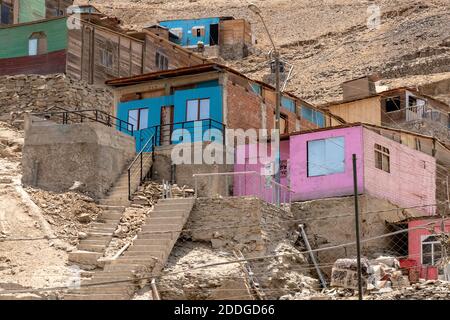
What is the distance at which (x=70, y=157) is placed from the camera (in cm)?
3725

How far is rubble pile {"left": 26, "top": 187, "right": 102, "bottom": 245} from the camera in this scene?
3406cm

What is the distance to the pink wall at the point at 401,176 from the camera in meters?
37.9

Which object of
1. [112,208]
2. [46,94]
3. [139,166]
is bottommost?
[112,208]

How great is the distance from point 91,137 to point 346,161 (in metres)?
8.19

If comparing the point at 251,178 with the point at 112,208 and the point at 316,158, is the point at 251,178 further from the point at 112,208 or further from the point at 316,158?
the point at 112,208

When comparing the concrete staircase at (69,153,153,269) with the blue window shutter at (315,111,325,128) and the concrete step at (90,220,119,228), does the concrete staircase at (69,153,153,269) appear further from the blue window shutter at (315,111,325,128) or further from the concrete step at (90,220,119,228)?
the blue window shutter at (315,111,325,128)

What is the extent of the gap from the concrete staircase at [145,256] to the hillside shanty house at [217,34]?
46.8 meters

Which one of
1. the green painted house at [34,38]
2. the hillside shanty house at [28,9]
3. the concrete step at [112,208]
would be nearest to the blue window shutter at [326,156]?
the concrete step at [112,208]

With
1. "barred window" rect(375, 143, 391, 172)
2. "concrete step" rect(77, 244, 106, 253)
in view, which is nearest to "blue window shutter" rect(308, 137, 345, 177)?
"barred window" rect(375, 143, 391, 172)

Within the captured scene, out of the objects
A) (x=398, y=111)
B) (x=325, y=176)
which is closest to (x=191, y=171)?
(x=325, y=176)

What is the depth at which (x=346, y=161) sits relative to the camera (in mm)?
37969

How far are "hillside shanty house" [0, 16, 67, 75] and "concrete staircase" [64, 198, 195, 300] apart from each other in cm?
1670

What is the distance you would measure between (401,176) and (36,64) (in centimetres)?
1869
